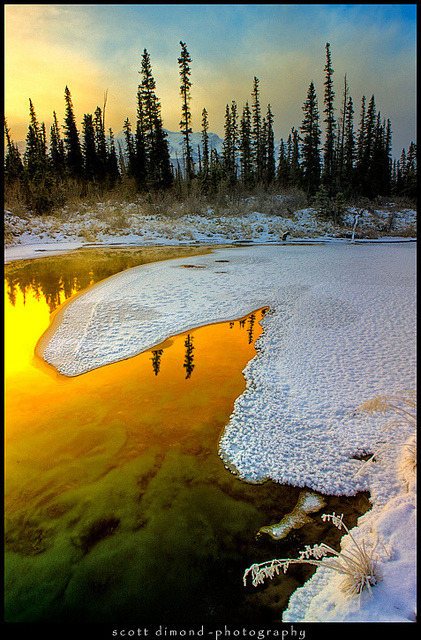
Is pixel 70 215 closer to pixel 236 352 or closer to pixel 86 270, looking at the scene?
pixel 86 270

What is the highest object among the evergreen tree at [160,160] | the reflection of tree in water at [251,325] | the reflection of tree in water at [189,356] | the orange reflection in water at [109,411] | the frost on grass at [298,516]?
the evergreen tree at [160,160]

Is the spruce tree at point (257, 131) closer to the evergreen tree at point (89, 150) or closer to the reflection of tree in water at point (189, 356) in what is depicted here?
the evergreen tree at point (89, 150)

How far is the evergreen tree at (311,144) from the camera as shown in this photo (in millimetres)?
36438

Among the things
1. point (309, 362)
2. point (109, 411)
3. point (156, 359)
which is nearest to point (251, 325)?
point (309, 362)

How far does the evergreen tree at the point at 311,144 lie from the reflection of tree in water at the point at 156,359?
34731mm

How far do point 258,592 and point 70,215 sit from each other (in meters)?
25.6

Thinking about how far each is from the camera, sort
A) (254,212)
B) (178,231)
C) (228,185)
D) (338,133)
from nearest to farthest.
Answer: (178,231) → (254,212) → (228,185) → (338,133)

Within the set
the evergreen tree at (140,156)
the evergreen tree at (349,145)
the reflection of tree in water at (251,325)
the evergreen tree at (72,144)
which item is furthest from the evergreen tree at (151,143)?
the reflection of tree in water at (251,325)

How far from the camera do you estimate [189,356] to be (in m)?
5.29

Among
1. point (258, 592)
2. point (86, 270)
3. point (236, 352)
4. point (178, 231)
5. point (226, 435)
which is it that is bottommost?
point (258, 592)

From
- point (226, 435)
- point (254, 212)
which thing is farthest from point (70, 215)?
point (226, 435)

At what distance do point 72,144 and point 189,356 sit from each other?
40.4 metres

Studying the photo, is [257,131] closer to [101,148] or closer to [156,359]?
[101,148]

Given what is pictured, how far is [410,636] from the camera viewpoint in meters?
1.15
